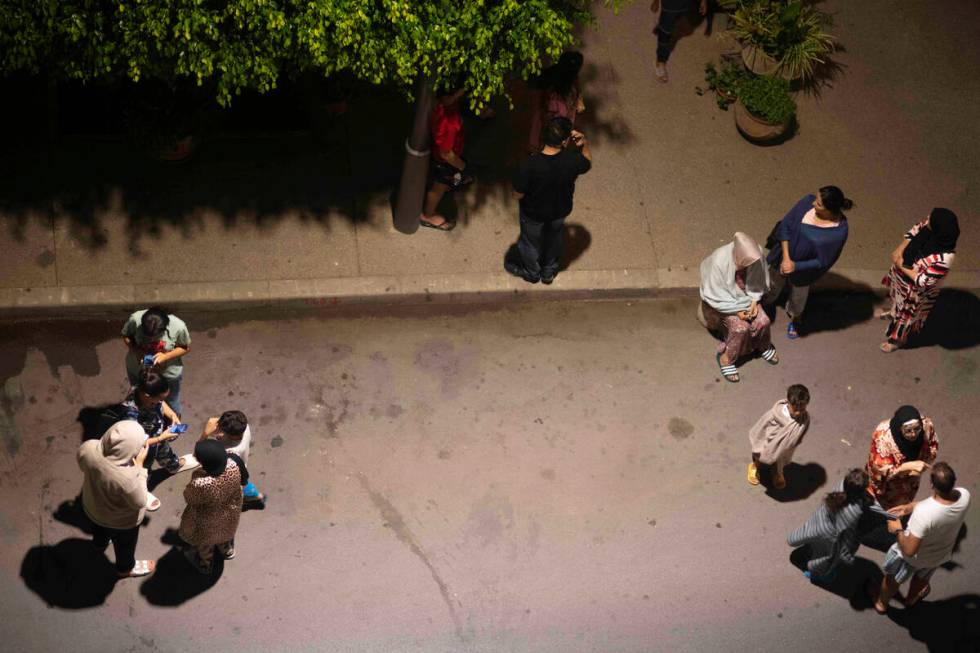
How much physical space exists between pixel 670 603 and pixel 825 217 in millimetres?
3449

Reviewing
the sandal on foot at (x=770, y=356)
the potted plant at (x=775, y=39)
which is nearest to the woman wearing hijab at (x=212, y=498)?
the sandal on foot at (x=770, y=356)

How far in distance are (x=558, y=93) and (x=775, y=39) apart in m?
3.70

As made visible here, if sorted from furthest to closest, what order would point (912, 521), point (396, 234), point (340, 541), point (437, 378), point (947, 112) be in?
point (947, 112) < point (396, 234) < point (437, 378) < point (340, 541) < point (912, 521)

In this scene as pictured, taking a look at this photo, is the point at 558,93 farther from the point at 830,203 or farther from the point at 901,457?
the point at 901,457

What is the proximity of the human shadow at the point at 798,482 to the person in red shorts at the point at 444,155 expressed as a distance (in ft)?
12.5

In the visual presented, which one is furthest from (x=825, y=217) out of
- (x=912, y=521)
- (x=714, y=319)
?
(x=912, y=521)

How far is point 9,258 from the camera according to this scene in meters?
10.5

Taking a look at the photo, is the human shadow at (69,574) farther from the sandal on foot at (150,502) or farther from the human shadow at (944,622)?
the human shadow at (944,622)

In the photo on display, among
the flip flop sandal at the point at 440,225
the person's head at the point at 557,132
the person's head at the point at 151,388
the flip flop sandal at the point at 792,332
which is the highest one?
the person's head at the point at 557,132

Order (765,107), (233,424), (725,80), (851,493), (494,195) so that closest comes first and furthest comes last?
(233,424), (851,493), (494,195), (765,107), (725,80)

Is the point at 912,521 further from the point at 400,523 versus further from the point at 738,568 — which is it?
the point at 400,523

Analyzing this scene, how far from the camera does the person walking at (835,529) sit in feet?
27.7

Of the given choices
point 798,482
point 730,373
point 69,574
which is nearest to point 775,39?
point 730,373

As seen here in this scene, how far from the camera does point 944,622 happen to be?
9469 mm
